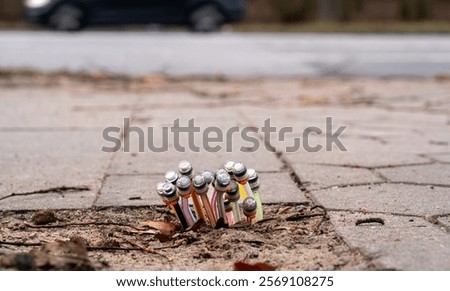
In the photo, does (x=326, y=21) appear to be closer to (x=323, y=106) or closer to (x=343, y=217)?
(x=323, y=106)

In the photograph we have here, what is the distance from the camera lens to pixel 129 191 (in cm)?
263

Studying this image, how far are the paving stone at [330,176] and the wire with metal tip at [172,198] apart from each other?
0.68 meters

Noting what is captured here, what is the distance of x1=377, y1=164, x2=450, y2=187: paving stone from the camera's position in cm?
280

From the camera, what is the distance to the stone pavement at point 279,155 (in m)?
2.24

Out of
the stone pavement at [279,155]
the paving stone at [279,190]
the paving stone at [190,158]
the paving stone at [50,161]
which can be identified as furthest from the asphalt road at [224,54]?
the paving stone at [279,190]

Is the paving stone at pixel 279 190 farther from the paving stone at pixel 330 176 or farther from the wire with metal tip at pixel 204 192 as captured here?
the wire with metal tip at pixel 204 192

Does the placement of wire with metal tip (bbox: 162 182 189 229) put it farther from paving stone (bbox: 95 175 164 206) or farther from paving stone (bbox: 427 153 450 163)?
paving stone (bbox: 427 153 450 163)

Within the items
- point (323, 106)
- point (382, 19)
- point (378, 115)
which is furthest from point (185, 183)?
point (382, 19)

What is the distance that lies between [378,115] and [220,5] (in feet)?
19.0

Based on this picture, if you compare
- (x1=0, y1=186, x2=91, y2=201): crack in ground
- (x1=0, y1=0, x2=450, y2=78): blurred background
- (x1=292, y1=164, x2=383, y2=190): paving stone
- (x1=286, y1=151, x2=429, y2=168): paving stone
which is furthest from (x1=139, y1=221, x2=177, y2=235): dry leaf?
(x1=0, y1=0, x2=450, y2=78): blurred background

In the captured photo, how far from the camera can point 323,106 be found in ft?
17.9

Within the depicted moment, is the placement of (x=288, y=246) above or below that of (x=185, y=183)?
below

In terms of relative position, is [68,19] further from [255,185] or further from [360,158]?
[255,185]

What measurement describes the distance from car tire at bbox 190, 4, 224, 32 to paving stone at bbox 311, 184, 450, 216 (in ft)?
26.3
